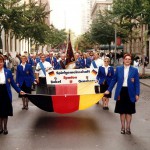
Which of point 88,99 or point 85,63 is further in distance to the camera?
point 85,63

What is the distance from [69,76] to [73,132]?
4864 millimetres

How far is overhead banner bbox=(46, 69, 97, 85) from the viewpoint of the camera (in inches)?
544

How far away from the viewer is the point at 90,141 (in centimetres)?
830

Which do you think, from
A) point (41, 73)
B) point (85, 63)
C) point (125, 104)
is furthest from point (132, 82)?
point (85, 63)

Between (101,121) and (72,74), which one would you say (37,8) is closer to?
(72,74)

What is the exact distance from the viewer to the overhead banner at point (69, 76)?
13812mm

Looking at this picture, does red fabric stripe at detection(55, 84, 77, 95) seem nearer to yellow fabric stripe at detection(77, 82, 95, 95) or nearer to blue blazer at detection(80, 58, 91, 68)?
yellow fabric stripe at detection(77, 82, 95, 95)

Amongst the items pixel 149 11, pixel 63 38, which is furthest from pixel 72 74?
pixel 63 38

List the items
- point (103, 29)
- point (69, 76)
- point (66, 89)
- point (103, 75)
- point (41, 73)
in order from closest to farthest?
point (66, 89) < point (103, 75) < point (69, 76) < point (41, 73) < point (103, 29)

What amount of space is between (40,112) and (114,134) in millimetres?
4032

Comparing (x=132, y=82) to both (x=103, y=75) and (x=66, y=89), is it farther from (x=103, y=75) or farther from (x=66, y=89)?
(x=103, y=75)

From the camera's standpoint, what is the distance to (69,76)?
1396 centimetres

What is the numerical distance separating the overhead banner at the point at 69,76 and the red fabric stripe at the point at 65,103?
3109 millimetres

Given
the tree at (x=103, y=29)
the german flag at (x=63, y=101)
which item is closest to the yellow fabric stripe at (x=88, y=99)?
the german flag at (x=63, y=101)
